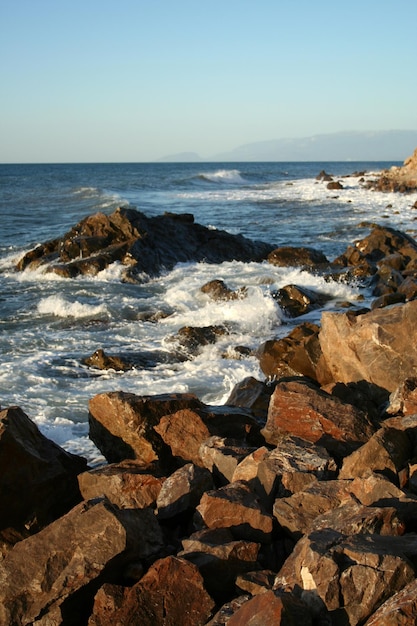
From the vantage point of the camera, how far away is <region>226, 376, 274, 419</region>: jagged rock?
7957 millimetres

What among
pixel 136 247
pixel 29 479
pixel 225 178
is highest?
pixel 225 178

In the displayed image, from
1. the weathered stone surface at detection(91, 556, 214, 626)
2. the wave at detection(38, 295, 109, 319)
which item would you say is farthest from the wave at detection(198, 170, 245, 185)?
the weathered stone surface at detection(91, 556, 214, 626)

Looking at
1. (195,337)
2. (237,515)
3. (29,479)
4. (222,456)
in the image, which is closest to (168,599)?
(237,515)

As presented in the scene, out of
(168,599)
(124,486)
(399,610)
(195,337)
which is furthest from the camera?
(195,337)

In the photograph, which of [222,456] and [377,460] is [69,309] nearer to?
[222,456]

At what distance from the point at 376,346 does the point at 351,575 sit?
4593 millimetres

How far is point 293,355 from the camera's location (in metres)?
9.99

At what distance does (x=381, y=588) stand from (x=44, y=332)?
11124mm

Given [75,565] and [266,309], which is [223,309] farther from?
[75,565]

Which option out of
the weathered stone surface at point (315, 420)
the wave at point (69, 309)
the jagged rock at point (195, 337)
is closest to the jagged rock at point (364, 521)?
the weathered stone surface at point (315, 420)

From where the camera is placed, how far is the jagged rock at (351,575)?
360 cm

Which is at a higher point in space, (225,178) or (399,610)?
(225,178)

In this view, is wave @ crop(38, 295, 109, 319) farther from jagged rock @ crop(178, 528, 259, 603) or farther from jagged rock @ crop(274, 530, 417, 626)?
jagged rock @ crop(274, 530, 417, 626)

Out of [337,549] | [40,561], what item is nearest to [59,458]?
[40,561]
